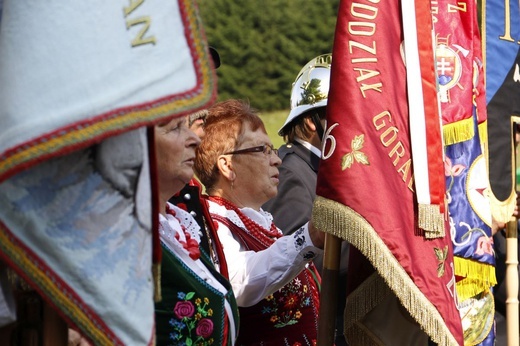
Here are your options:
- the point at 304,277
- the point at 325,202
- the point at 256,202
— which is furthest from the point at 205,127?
the point at 325,202

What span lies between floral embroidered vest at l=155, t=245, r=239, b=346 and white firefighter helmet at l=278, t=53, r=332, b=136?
7.00ft

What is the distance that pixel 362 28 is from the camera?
3.12 meters

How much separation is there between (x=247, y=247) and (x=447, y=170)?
94 cm

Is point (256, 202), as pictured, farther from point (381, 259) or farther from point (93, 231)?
point (93, 231)

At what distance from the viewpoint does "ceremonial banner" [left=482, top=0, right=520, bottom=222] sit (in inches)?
195

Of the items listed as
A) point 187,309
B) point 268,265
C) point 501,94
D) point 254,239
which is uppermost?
point 187,309

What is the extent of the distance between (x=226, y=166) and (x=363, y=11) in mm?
1016

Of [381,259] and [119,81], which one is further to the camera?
[381,259]

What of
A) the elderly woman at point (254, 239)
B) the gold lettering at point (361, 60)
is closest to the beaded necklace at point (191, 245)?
the elderly woman at point (254, 239)

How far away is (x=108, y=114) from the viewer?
1.47 m

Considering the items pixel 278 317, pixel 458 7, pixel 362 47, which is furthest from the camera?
pixel 458 7

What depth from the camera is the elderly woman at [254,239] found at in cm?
331

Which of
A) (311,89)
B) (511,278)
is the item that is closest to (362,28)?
(311,89)

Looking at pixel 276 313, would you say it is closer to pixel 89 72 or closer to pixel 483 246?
pixel 483 246
